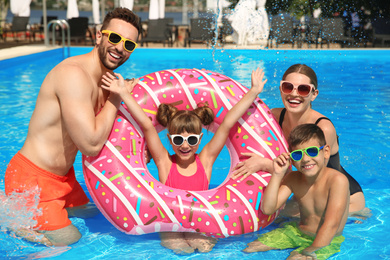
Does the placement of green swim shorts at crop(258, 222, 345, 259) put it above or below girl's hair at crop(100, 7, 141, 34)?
below

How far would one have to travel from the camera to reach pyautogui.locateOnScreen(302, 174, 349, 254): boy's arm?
2.86 meters

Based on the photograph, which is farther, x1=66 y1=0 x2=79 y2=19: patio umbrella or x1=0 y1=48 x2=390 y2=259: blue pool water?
x1=66 y1=0 x2=79 y2=19: patio umbrella

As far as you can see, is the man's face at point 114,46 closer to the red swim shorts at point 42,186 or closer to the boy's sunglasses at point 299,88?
the red swim shorts at point 42,186

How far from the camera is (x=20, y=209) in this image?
3.12 m

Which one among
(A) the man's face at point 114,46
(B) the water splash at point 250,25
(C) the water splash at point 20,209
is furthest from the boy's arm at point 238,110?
(B) the water splash at point 250,25

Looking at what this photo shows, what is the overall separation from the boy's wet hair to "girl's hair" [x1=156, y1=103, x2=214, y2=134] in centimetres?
63

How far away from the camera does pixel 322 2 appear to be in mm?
18188

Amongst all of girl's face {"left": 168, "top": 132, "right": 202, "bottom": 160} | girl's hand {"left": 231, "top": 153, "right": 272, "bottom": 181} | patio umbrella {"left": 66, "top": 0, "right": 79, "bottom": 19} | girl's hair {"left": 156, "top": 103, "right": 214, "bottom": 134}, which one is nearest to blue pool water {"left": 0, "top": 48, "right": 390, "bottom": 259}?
girl's hand {"left": 231, "top": 153, "right": 272, "bottom": 181}

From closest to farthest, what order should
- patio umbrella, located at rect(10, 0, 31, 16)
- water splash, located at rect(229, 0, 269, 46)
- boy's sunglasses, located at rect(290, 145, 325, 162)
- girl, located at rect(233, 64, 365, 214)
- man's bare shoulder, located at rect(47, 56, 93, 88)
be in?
boy's sunglasses, located at rect(290, 145, 325, 162) → man's bare shoulder, located at rect(47, 56, 93, 88) → girl, located at rect(233, 64, 365, 214) → water splash, located at rect(229, 0, 269, 46) → patio umbrella, located at rect(10, 0, 31, 16)

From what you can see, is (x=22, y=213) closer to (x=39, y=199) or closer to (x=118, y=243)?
(x=39, y=199)

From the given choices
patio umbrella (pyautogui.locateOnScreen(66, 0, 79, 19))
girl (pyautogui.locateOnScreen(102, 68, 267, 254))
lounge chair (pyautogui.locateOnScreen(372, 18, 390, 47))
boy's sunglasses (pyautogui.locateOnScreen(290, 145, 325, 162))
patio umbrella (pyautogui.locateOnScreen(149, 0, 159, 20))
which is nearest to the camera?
boy's sunglasses (pyautogui.locateOnScreen(290, 145, 325, 162))

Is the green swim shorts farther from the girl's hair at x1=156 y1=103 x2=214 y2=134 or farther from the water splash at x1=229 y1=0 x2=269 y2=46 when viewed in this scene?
the water splash at x1=229 y1=0 x2=269 y2=46

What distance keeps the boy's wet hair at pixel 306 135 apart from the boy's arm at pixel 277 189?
11cm

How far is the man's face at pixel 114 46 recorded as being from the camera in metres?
3.12
